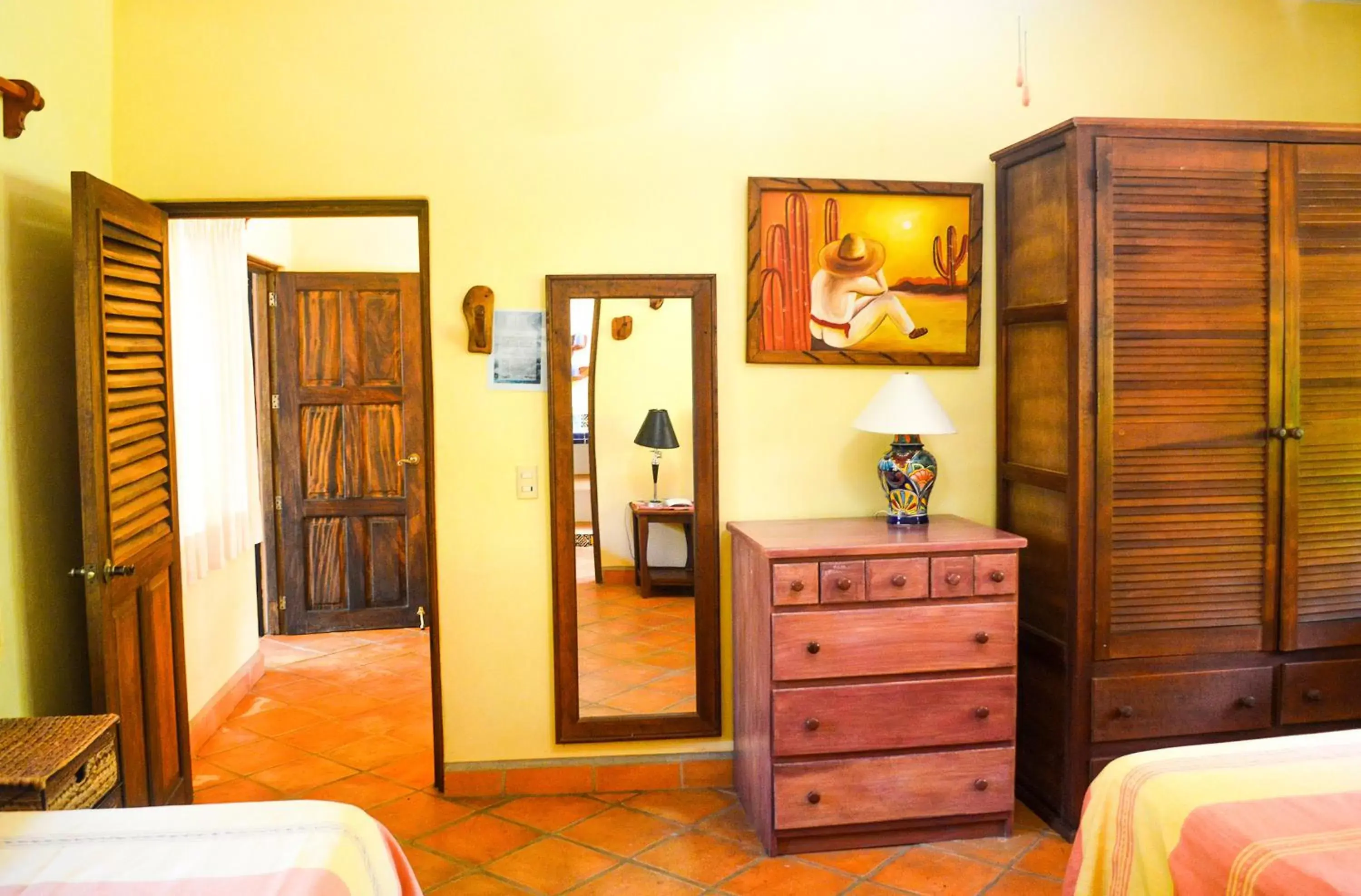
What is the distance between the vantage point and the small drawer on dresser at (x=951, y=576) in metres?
3.17

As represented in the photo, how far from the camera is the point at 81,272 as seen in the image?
2.80 meters

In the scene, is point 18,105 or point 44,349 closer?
point 18,105

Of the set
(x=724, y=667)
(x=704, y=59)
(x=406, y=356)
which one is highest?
(x=704, y=59)

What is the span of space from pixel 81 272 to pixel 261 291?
9.49 ft

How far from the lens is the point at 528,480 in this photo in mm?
3602

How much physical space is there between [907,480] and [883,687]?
718 millimetres

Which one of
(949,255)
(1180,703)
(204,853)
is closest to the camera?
(204,853)

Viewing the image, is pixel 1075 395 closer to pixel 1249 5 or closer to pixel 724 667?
pixel 724 667

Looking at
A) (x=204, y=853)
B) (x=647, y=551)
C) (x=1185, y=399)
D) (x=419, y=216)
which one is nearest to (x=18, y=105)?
(x=419, y=216)

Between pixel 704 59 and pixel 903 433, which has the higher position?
pixel 704 59

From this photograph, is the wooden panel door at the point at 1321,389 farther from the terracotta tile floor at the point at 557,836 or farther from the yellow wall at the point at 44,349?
the yellow wall at the point at 44,349

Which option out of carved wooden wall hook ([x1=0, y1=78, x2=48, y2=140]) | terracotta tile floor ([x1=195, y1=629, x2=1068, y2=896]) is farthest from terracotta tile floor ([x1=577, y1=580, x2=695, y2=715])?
carved wooden wall hook ([x1=0, y1=78, x2=48, y2=140])

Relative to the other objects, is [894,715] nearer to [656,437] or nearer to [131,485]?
[656,437]

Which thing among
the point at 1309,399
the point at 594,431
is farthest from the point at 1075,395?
the point at 594,431
